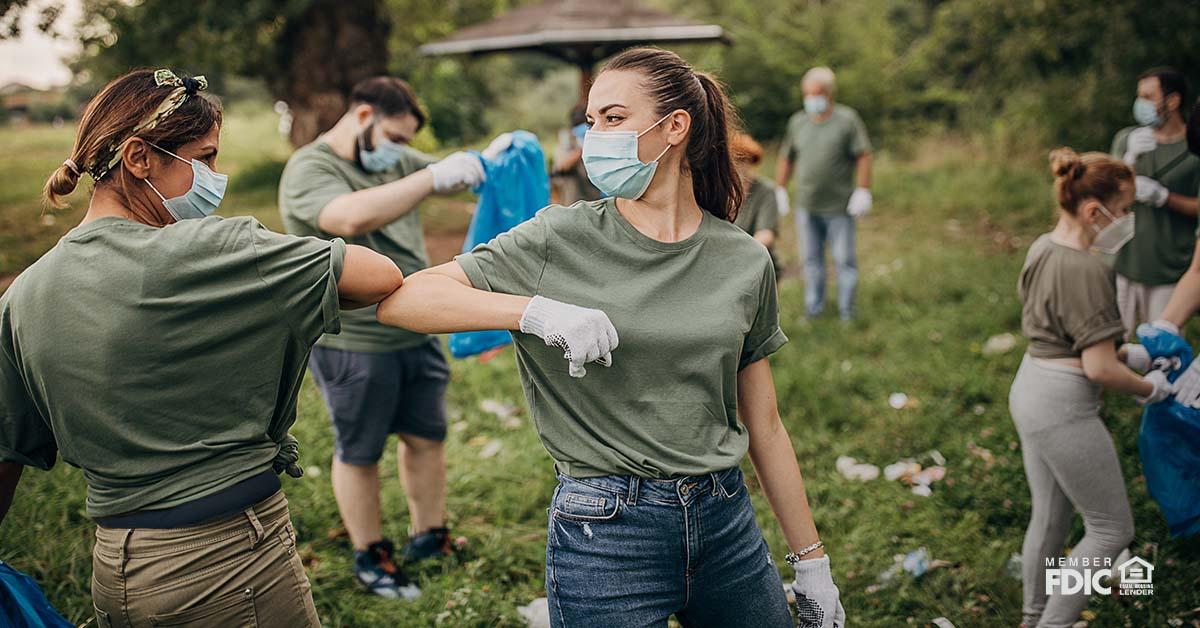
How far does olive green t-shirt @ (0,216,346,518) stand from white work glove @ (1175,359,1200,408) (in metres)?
3.11

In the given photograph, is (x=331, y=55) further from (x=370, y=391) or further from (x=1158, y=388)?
(x=1158, y=388)

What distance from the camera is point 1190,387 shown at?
3330mm

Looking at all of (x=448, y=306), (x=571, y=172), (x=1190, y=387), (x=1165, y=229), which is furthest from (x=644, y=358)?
(x=1165, y=229)

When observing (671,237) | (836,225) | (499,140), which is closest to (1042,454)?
(671,237)

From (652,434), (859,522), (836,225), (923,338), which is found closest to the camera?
(652,434)

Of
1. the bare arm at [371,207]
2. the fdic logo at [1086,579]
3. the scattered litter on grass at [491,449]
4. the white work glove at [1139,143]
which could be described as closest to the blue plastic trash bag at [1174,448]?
the fdic logo at [1086,579]

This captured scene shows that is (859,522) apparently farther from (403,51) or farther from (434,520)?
(403,51)

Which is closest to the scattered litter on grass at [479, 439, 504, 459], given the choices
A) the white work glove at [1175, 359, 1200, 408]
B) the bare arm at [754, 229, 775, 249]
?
the bare arm at [754, 229, 775, 249]

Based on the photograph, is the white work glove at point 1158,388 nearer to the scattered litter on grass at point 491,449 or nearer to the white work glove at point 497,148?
the white work glove at point 497,148

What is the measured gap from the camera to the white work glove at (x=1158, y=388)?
10.9 ft

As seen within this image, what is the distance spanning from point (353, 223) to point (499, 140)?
2.60 feet

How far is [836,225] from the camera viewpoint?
7.69 metres

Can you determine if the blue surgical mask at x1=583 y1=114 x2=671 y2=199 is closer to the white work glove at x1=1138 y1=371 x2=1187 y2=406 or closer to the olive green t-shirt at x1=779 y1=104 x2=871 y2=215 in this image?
the white work glove at x1=1138 y1=371 x2=1187 y2=406

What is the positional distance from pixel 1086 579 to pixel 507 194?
106 inches
